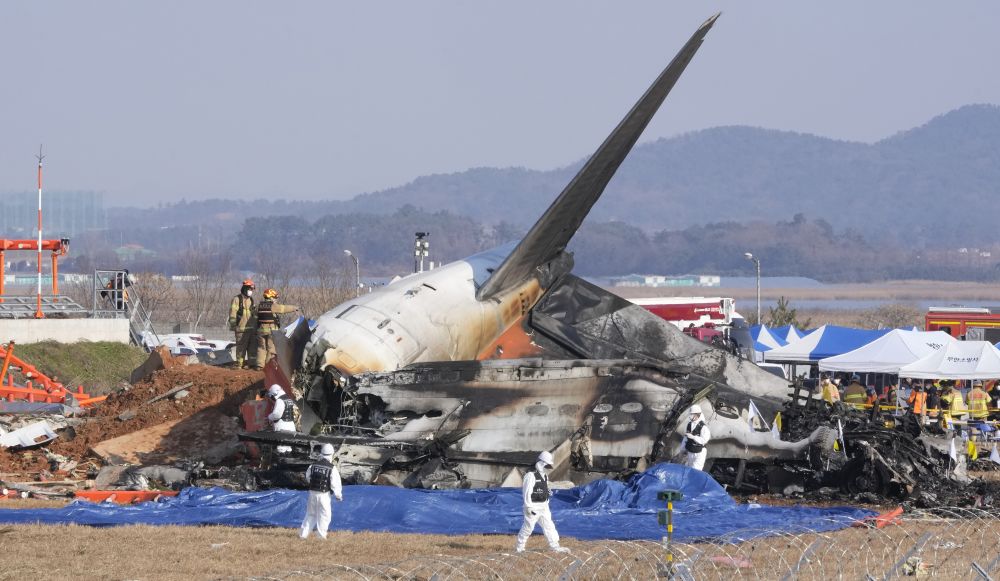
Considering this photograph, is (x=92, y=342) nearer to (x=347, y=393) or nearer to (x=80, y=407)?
(x=80, y=407)

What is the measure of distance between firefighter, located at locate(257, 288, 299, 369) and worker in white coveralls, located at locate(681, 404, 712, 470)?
1042 cm

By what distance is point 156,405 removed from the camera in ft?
100

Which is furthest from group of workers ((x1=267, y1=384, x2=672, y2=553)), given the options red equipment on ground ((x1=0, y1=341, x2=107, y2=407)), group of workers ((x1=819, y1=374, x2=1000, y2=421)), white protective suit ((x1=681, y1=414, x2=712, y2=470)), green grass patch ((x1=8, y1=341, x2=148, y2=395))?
green grass patch ((x1=8, y1=341, x2=148, y2=395))

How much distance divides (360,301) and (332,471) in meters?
7.70

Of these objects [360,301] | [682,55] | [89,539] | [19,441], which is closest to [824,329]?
[682,55]

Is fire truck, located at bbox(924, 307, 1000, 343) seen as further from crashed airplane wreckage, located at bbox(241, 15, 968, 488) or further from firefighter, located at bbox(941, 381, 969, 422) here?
crashed airplane wreckage, located at bbox(241, 15, 968, 488)

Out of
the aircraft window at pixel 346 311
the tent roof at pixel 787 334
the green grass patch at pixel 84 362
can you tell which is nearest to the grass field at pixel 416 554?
the aircraft window at pixel 346 311

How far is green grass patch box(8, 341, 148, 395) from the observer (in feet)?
155

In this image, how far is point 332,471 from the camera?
19.0 meters

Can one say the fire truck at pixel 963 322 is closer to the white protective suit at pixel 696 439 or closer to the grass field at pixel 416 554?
the white protective suit at pixel 696 439

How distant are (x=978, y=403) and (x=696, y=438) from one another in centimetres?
1686

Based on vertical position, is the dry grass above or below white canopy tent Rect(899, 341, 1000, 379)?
below

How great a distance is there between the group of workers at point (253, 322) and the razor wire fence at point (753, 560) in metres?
14.8

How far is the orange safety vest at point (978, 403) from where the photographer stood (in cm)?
3653
